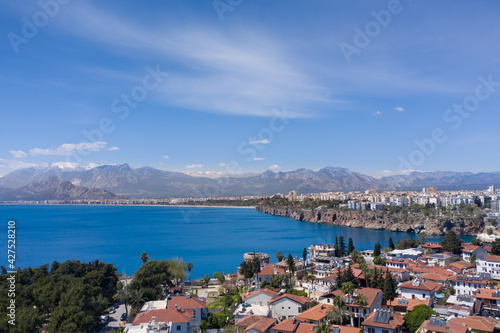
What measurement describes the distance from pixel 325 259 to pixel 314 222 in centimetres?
5567

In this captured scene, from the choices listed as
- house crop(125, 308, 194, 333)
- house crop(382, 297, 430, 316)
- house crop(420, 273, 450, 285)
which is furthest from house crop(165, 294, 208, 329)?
house crop(420, 273, 450, 285)

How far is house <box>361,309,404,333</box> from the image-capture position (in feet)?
46.0

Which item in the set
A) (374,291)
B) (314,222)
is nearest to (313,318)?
(374,291)

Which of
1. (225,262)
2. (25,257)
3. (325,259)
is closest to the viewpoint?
(325,259)

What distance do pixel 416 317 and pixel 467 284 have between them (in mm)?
7307

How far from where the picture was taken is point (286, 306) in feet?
56.4

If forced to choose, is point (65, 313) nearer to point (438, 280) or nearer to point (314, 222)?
point (438, 280)

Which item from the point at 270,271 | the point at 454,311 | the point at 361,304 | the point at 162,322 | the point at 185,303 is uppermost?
the point at 162,322

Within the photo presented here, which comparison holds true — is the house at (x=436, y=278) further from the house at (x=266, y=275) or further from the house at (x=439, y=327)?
the house at (x=266, y=275)

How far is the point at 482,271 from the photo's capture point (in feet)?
82.1

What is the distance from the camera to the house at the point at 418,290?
716 inches

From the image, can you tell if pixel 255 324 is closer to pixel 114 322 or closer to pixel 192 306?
pixel 192 306

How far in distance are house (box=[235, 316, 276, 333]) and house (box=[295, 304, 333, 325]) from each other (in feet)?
4.17

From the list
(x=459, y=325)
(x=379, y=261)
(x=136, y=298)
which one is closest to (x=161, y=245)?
(x=379, y=261)
